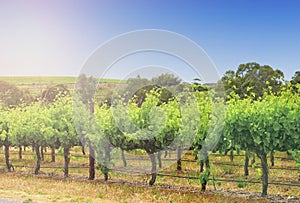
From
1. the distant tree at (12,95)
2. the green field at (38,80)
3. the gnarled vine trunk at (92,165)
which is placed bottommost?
the gnarled vine trunk at (92,165)

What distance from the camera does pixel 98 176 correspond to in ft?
63.6

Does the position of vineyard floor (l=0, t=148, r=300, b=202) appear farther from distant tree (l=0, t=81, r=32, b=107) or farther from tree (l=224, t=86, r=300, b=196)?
distant tree (l=0, t=81, r=32, b=107)

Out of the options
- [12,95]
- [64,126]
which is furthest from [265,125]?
[12,95]

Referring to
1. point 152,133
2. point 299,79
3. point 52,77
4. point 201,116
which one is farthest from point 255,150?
point 52,77

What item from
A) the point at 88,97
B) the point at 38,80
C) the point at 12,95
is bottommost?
the point at 88,97

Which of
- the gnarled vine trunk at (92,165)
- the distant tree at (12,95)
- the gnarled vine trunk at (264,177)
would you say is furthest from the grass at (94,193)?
the distant tree at (12,95)

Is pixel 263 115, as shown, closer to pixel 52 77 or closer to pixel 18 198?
pixel 18 198

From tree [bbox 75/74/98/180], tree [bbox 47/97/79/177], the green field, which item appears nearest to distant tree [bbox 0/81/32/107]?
the green field

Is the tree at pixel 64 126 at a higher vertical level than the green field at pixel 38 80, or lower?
lower

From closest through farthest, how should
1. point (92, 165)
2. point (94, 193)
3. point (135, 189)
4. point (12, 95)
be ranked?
1. point (94, 193)
2. point (135, 189)
3. point (92, 165)
4. point (12, 95)

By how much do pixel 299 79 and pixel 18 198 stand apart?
35.9m

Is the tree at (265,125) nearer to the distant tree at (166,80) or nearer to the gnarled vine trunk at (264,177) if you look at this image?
the gnarled vine trunk at (264,177)

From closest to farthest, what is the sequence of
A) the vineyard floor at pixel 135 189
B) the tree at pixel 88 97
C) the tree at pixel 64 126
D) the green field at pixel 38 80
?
the vineyard floor at pixel 135 189
the tree at pixel 88 97
the tree at pixel 64 126
the green field at pixel 38 80

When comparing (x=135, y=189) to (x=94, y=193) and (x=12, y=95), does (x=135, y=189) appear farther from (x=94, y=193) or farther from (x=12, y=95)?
(x=12, y=95)
